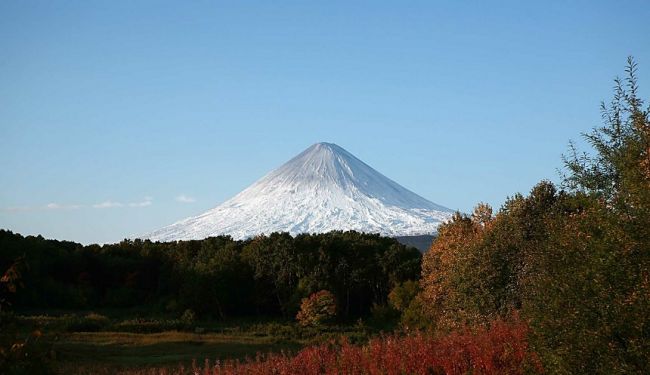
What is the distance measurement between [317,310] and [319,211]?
116 metres

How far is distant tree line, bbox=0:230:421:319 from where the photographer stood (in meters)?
69.5

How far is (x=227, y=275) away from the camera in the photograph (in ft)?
233

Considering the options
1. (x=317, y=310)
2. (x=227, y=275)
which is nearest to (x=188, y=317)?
(x=227, y=275)

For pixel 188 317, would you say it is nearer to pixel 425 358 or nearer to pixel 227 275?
pixel 227 275

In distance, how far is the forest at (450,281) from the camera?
1164 centimetres

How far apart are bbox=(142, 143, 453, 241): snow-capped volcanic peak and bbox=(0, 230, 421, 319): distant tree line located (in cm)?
8809

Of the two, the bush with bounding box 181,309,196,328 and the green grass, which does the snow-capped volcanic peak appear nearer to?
the bush with bounding box 181,309,196,328

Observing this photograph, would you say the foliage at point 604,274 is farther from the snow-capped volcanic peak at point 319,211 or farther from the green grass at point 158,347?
the snow-capped volcanic peak at point 319,211

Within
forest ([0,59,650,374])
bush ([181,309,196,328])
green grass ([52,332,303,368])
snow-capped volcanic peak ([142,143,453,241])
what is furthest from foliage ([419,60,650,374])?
snow-capped volcanic peak ([142,143,453,241])

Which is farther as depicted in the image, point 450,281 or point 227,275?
point 227,275

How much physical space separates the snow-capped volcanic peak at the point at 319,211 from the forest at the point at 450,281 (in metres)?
88.3

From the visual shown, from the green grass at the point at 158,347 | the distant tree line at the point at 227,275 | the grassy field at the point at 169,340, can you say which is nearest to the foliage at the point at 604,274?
the grassy field at the point at 169,340

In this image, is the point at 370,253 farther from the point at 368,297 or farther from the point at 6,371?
the point at 6,371

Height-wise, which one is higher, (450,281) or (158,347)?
(450,281)
